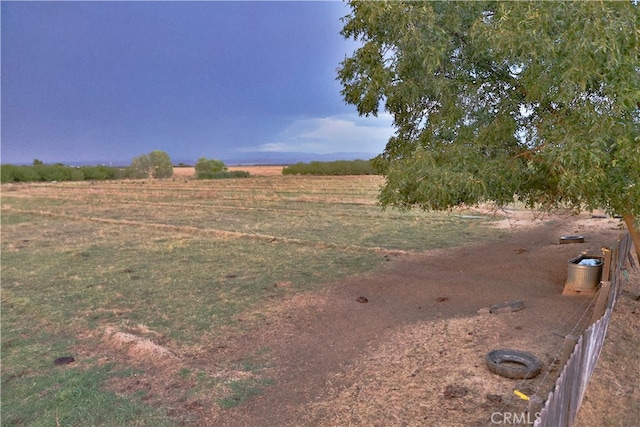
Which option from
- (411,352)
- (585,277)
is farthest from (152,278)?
(585,277)

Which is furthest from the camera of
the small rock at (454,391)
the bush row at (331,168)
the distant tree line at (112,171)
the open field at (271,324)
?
the bush row at (331,168)

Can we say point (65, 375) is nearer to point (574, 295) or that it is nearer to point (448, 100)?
point (448, 100)

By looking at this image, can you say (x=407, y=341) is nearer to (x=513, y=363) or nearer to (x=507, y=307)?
(x=513, y=363)

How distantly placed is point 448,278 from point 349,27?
6.24 metres

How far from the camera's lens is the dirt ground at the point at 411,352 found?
4852mm

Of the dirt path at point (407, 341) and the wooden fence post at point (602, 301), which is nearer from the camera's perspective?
the dirt path at point (407, 341)

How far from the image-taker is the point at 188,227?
1970 centimetres

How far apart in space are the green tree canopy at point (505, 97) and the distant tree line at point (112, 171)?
75.5 m

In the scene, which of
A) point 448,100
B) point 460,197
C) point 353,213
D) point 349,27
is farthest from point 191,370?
point 353,213

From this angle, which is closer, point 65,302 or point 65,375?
point 65,375

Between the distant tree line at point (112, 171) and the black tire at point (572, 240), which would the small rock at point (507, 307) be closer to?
the black tire at point (572, 240)

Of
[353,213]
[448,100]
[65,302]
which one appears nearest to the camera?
[448,100]

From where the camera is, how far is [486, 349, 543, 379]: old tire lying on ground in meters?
5.27

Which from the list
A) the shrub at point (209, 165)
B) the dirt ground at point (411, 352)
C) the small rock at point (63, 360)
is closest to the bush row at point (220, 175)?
the shrub at point (209, 165)
